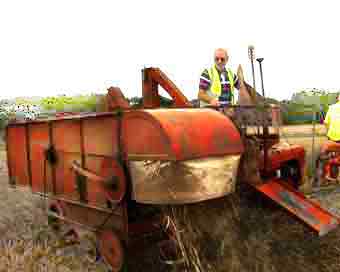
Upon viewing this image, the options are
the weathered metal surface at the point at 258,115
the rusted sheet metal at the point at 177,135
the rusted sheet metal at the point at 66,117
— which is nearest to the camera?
the rusted sheet metal at the point at 177,135

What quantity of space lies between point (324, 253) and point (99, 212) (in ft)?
8.83

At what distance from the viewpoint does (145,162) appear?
135 inches

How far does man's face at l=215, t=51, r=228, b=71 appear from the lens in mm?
5556

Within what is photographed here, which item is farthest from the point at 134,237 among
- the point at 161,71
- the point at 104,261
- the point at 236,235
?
the point at 161,71

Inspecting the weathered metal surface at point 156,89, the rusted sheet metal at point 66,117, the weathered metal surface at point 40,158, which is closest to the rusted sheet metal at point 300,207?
the weathered metal surface at point 156,89

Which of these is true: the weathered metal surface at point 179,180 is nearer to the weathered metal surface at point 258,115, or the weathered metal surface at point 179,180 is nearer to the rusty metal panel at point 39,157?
the weathered metal surface at point 258,115

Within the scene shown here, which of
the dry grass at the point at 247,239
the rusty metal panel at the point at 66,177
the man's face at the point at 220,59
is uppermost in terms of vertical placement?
the man's face at the point at 220,59

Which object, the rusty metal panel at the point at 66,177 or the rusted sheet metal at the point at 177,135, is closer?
the rusted sheet metal at the point at 177,135

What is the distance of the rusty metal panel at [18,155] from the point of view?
617cm

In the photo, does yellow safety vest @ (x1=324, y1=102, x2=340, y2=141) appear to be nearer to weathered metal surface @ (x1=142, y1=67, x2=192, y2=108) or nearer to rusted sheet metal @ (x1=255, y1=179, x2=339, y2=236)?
rusted sheet metal @ (x1=255, y1=179, x2=339, y2=236)

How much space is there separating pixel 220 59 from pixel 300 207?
7.85 feet

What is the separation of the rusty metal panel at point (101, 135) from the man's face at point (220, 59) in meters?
2.24

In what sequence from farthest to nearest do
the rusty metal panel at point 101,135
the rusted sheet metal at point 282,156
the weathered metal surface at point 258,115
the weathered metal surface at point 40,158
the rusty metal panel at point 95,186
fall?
the weathered metal surface at point 40,158
the rusted sheet metal at point 282,156
the weathered metal surface at point 258,115
the rusty metal panel at point 95,186
the rusty metal panel at point 101,135

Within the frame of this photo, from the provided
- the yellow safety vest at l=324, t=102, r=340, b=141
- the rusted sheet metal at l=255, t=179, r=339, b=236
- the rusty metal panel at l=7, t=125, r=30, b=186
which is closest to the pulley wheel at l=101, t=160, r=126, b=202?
the rusted sheet metal at l=255, t=179, r=339, b=236
